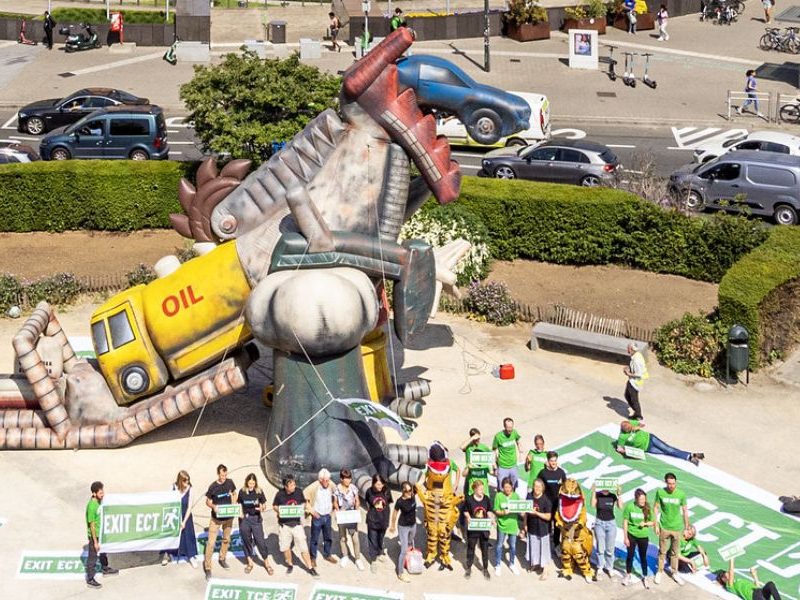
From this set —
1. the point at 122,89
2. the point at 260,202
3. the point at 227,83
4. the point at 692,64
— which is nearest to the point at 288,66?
the point at 227,83

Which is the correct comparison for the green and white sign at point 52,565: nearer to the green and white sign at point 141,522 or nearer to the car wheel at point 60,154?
the green and white sign at point 141,522

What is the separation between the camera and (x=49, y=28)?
2087 inches

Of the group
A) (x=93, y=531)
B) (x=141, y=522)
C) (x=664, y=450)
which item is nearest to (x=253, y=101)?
(x=664, y=450)

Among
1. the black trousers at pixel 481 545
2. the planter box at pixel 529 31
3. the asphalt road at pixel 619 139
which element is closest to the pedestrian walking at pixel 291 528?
the black trousers at pixel 481 545

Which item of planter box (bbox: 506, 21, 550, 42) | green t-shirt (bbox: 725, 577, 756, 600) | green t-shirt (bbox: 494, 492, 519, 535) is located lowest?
green t-shirt (bbox: 725, 577, 756, 600)

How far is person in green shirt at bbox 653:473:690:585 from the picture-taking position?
18.2m

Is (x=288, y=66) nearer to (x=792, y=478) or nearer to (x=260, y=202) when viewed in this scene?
(x=260, y=202)

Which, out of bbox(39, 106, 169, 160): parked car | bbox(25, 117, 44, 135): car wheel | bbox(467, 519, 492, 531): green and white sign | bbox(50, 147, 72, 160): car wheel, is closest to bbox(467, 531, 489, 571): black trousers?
bbox(467, 519, 492, 531): green and white sign

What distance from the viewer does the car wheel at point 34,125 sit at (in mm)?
42469

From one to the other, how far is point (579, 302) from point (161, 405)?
Result: 1047 cm

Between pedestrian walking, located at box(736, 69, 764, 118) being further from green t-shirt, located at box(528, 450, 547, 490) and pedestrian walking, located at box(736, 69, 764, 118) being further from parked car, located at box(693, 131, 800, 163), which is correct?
green t-shirt, located at box(528, 450, 547, 490)

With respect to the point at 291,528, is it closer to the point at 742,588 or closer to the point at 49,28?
the point at 742,588

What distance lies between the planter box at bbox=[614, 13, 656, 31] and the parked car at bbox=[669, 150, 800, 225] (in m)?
21.6

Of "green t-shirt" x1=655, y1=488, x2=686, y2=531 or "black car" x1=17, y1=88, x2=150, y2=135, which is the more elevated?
"black car" x1=17, y1=88, x2=150, y2=135
